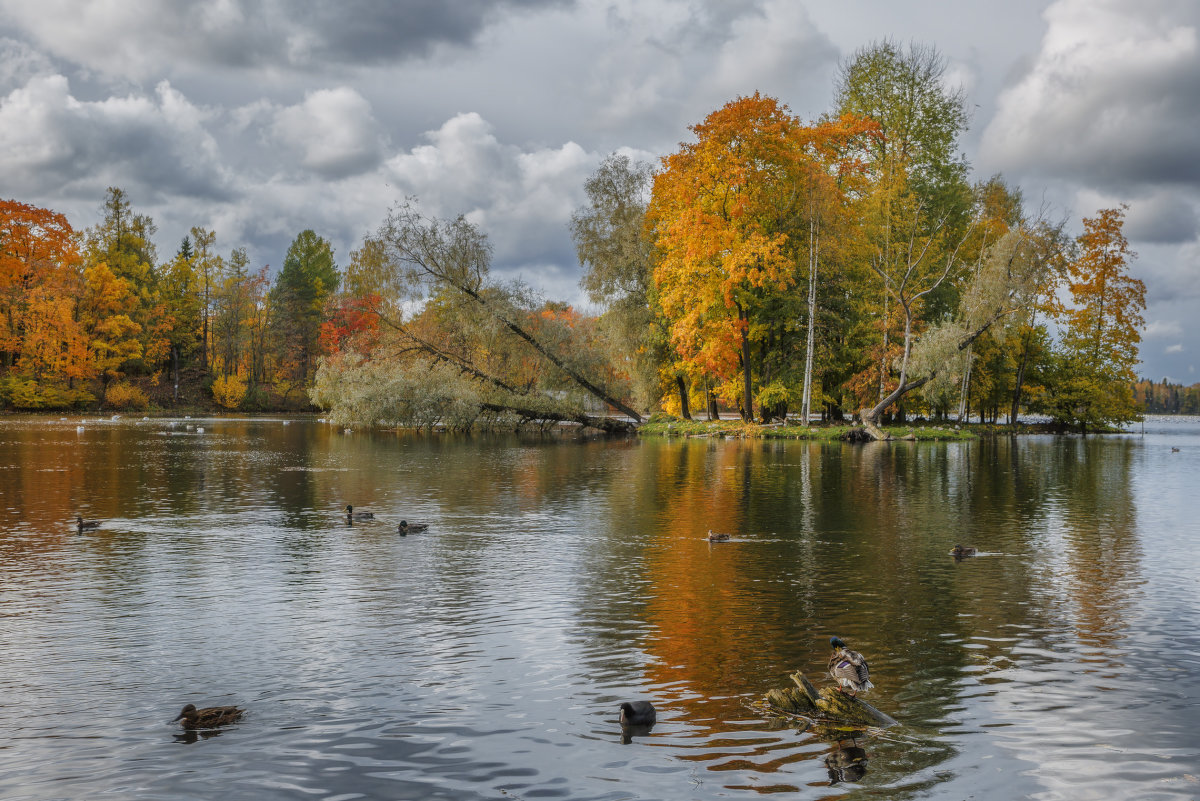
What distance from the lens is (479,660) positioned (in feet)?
39.4

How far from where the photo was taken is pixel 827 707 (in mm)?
9703

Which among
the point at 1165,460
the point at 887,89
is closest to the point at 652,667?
the point at 1165,460

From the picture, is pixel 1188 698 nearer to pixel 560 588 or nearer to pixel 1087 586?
pixel 1087 586

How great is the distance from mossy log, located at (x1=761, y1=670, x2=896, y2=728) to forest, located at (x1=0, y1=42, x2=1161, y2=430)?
154 feet

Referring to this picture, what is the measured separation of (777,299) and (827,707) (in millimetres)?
54194

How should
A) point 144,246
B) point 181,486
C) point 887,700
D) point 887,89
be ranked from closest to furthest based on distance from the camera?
point 887,700 → point 181,486 → point 887,89 → point 144,246

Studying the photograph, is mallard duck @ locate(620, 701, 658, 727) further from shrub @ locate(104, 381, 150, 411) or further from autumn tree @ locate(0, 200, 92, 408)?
shrub @ locate(104, 381, 150, 411)

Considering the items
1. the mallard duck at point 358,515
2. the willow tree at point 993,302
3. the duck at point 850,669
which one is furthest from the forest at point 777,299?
the duck at point 850,669

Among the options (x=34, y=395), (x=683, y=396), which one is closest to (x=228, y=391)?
(x=34, y=395)

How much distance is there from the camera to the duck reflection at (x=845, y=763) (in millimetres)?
8406

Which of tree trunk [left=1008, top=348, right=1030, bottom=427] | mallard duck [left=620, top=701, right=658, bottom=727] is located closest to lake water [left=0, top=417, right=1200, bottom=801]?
mallard duck [left=620, top=701, right=658, bottom=727]

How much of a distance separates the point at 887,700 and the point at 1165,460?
45518 mm

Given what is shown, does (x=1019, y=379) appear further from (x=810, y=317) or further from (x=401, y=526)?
(x=401, y=526)

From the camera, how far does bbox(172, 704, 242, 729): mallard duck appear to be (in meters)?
9.48
